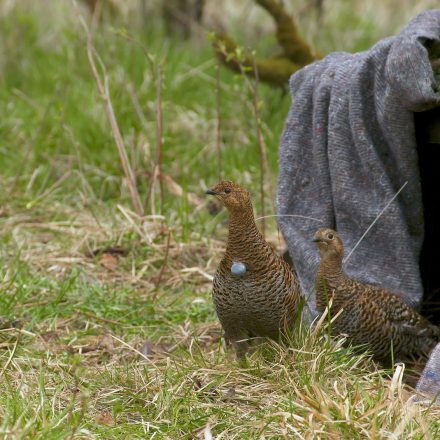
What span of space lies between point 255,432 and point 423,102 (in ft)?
4.88

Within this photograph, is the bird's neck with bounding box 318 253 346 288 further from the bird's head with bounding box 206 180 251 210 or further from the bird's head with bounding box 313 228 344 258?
the bird's head with bounding box 206 180 251 210

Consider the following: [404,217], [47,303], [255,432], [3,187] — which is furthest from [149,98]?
[255,432]

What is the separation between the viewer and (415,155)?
4.21 m

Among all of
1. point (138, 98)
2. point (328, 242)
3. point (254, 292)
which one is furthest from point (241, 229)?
point (138, 98)

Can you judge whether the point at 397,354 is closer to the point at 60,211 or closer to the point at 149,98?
the point at 60,211

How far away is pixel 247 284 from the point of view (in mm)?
3932

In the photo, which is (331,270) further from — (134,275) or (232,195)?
(134,275)

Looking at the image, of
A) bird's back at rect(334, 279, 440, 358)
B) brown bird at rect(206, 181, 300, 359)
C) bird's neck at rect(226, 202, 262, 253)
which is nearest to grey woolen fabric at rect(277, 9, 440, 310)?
bird's back at rect(334, 279, 440, 358)

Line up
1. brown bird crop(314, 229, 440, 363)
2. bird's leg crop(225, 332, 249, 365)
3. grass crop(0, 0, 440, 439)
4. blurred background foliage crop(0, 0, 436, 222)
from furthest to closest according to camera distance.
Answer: blurred background foliage crop(0, 0, 436, 222), brown bird crop(314, 229, 440, 363), bird's leg crop(225, 332, 249, 365), grass crop(0, 0, 440, 439)

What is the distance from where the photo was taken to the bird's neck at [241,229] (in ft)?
13.1

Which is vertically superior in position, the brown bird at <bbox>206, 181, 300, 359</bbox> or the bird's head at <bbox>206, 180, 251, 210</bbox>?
the bird's head at <bbox>206, 180, 251, 210</bbox>

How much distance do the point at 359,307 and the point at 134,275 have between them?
5.15 ft

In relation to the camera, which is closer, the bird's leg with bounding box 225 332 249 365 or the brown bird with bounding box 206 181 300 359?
the brown bird with bounding box 206 181 300 359

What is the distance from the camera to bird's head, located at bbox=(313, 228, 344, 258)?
4.14 metres
